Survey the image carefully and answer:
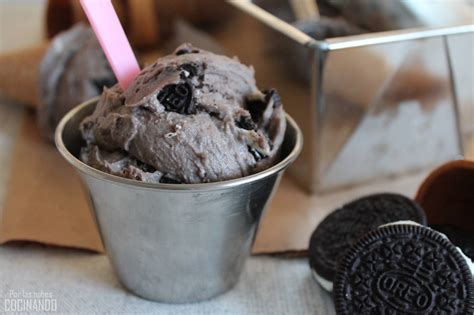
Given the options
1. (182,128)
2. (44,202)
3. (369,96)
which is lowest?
(44,202)

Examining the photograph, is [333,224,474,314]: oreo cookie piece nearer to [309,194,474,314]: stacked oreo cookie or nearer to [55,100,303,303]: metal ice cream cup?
[309,194,474,314]: stacked oreo cookie

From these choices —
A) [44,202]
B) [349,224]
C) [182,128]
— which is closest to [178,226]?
[182,128]

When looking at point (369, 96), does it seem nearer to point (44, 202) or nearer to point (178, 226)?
point (178, 226)

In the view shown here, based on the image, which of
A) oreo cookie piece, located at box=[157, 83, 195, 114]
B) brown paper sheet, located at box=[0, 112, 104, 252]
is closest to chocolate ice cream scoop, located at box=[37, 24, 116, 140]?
brown paper sheet, located at box=[0, 112, 104, 252]

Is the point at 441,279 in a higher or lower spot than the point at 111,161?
lower

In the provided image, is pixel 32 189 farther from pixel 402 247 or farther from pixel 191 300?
pixel 402 247

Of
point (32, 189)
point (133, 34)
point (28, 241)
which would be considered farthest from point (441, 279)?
point (133, 34)
